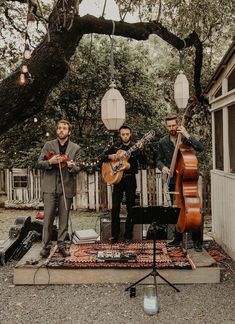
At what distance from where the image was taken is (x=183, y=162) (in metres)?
5.98

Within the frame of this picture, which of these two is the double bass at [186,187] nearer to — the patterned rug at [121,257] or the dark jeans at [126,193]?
the patterned rug at [121,257]

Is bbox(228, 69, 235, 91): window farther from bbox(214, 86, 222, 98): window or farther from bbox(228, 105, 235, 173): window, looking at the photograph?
bbox(214, 86, 222, 98): window

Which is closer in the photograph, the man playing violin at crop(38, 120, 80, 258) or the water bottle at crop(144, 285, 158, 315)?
the water bottle at crop(144, 285, 158, 315)

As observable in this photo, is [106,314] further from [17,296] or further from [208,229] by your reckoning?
[208,229]

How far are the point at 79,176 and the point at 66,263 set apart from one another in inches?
305

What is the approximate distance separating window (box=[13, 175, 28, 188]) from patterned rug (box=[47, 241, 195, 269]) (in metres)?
7.83

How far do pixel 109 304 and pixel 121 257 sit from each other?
1027 mm

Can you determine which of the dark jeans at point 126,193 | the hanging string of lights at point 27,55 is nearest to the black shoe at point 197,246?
the dark jeans at point 126,193

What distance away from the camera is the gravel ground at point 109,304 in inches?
182

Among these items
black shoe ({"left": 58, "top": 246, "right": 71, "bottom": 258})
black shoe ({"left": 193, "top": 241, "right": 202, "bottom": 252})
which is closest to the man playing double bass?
black shoe ({"left": 193, "top": 241, "right": 202, "bottom": 252})

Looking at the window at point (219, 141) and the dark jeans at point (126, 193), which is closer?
the dark jeans at point (126, 193)

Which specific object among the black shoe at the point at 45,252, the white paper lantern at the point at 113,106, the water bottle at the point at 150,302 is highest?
the white paper lantern at the point at 113,106

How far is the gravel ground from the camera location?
15.1 feet

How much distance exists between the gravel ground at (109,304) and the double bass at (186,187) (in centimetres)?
85
